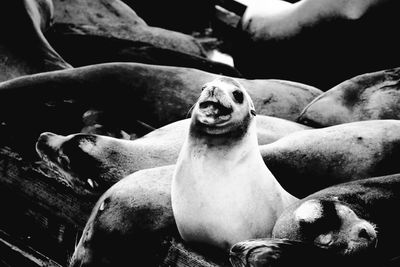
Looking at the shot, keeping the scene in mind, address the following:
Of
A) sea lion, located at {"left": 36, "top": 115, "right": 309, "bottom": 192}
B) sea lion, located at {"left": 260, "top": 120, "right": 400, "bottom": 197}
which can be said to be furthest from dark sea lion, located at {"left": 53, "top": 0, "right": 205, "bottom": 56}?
sea lion, located at {"left": 260, "top": 120, "right": 400, "bottom": 197}

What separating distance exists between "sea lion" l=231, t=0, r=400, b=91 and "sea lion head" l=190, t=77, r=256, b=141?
6.74ft

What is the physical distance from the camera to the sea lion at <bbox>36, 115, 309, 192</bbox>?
251 centimetres

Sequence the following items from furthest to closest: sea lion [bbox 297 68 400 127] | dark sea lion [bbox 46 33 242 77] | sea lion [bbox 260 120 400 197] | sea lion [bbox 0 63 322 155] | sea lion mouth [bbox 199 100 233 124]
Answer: dark sea lion [bbox 46 33 242 77] < sea lion [bbox 0 63 322 155] < sea lion [bbox 297 68 400 127] < sea lion [bbox 260 120 400 197] < sea lion mouth [bbox 199 100 233 124]

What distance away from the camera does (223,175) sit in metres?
1.85

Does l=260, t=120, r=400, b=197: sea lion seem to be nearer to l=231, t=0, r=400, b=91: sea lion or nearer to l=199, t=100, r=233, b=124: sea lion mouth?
l=199, t=100, r=233, b=124: sea lion mouth

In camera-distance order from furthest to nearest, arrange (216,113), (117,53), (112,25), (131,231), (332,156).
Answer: (112,25) → (117,53) → (332,156) → (131,231) → (216,113)

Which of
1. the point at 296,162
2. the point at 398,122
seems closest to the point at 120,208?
the point at 296,162

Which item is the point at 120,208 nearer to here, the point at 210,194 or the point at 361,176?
the point at 210,194

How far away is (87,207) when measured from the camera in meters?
2.61

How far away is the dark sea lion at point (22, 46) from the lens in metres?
4.00

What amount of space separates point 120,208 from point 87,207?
42cm

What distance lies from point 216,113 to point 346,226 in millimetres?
444

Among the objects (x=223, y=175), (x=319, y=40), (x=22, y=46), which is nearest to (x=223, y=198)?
(x=223, y=175)

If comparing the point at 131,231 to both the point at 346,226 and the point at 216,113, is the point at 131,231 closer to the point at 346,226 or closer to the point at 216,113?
the point at 216,113
